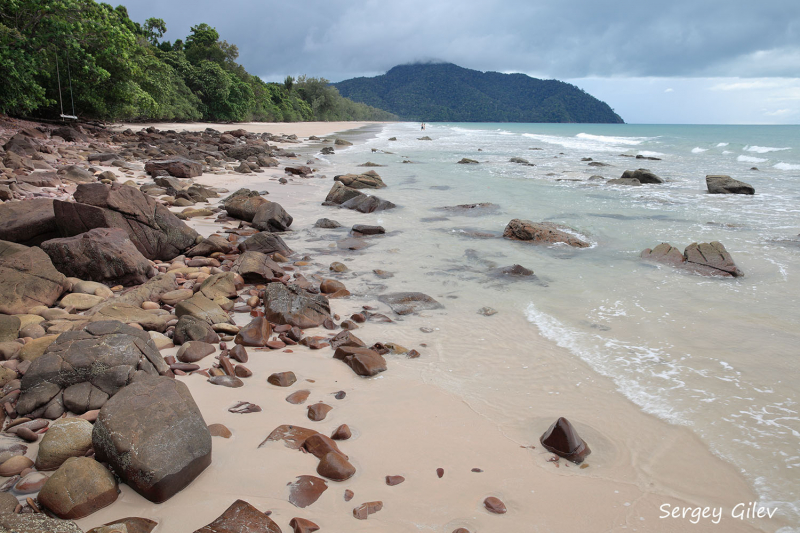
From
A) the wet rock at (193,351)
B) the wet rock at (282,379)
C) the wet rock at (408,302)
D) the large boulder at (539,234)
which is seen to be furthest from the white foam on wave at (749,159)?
the wet rock at (193,351)

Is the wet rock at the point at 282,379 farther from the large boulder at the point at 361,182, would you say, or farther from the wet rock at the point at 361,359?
the large boulder at the point at 361,182

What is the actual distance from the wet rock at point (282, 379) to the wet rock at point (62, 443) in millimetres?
1309

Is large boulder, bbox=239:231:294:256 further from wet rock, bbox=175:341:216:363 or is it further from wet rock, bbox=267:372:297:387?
wet rock, bbox=267:372:297:387

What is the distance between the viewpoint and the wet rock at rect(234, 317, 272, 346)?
438 centimetres

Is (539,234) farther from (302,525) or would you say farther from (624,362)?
(302,525)

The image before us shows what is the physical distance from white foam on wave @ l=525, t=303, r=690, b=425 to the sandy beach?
128mm

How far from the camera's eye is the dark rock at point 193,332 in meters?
4.20

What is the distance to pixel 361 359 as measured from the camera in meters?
4.05

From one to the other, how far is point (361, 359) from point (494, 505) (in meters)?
1.78

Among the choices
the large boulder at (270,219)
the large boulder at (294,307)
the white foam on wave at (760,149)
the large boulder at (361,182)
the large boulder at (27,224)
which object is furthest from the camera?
the white foam on wave at (760,149)

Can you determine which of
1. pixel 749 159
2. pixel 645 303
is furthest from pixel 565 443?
pixel 749 159

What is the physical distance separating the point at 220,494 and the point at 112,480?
0.53m

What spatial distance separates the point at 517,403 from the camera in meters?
3.73

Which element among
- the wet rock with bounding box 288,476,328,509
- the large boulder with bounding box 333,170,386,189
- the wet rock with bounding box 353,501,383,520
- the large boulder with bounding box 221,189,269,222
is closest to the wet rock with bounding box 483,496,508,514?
the wet rock with bounding box 353,501,383,520
